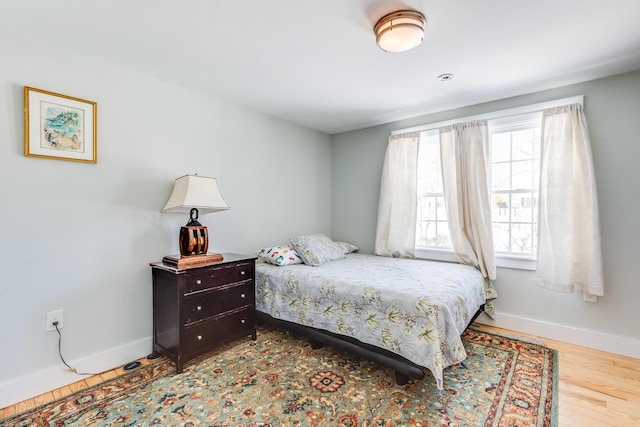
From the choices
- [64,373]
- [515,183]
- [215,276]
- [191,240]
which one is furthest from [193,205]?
[515,183]

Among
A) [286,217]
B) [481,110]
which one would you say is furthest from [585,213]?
[286,217]

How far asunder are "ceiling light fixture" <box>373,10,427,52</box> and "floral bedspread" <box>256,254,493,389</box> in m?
1.60

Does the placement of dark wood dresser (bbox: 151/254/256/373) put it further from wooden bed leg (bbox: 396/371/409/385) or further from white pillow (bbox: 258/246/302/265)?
wooden bed leg (bbox: 396/371/409/385)

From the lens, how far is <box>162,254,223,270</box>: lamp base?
2203 mm

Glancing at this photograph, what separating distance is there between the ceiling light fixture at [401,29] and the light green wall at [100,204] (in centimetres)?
183

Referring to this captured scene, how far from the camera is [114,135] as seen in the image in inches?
90.4

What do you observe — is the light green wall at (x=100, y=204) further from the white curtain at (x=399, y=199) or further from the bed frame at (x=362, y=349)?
the white curtain at (x=399, y=199)

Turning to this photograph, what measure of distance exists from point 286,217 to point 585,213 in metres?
2.90

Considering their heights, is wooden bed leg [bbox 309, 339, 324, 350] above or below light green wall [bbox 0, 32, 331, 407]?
below

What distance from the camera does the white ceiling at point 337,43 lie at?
5.49ft

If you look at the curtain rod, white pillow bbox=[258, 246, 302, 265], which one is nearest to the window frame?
the curtain rod

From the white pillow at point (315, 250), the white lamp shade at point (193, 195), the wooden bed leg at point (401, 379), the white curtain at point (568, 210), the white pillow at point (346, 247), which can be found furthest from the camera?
the white pillow at point (346, 247)

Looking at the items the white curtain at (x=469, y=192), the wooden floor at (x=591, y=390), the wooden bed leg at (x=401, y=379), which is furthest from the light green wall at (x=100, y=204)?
the white curtain at (x=469, y=192)

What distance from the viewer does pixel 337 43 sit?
202cm
